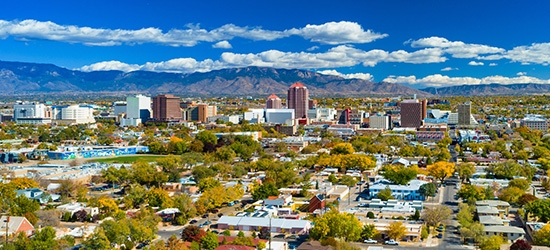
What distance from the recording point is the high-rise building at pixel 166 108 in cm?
8275

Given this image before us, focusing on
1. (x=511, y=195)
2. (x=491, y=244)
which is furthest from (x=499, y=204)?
(x=491, y=244)

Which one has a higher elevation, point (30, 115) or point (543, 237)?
point (30, 115)

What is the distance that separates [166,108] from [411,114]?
3297cm

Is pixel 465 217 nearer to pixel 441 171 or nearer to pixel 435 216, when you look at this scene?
pixel 435 216

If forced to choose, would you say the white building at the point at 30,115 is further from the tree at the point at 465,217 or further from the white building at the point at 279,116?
the tree at the point at 465,217

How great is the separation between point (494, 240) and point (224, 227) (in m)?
8.69

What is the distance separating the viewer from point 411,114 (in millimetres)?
71250

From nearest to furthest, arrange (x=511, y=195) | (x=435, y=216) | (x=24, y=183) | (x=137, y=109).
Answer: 1. (x=435, y=216)
2. (x=511, y=195)
3. (x=24, y=183)
4. (x=137, y=109)

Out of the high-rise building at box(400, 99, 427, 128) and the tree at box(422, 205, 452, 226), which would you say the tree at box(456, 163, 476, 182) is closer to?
the tree at box(422, 205, 452, 226)

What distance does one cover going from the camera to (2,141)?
51.6m

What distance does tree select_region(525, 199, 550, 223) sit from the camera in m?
20.7

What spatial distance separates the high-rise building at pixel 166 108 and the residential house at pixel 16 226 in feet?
205

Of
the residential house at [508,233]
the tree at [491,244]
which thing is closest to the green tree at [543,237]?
the residential house at [508,233]

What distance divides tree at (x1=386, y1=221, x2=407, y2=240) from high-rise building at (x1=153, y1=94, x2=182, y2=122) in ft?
212
